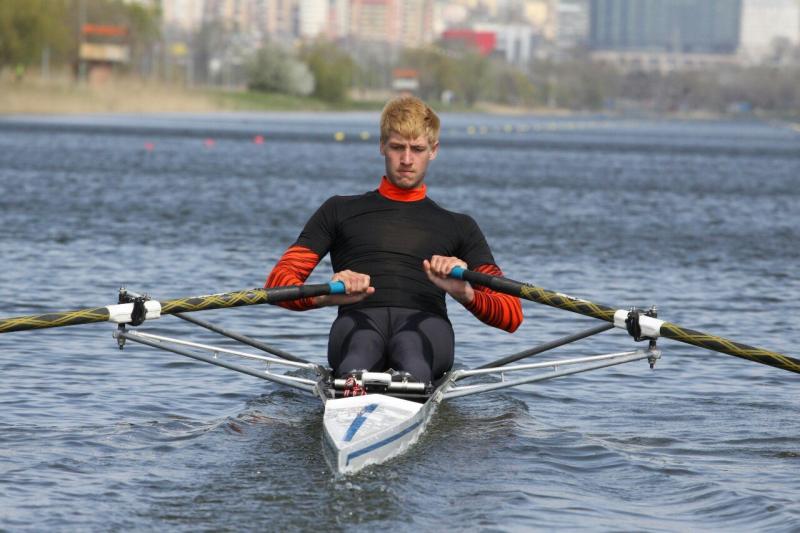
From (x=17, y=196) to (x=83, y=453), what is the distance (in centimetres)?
2843

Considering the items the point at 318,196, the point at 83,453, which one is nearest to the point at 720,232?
the point at 318,196

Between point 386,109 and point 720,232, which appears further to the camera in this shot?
point 720,232

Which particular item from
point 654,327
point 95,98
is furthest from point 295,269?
point 95,98

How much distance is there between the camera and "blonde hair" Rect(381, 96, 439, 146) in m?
10.1

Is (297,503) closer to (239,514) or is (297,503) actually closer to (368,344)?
(239,514)

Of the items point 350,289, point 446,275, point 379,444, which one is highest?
point 446,275

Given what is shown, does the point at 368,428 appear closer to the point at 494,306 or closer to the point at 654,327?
the point at 494,306

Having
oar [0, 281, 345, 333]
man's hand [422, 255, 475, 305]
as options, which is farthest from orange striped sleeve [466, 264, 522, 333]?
oar [0, 281, 345, 333]

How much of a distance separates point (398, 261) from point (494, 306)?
0.78 metres

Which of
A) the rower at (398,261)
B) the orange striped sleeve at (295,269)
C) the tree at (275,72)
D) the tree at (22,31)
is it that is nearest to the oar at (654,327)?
the rower at (398,261)

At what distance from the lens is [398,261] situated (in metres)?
10.5

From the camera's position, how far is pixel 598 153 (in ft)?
289

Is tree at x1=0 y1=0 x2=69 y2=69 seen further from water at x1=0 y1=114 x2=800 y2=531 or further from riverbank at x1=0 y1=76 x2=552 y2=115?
water at x1=0 y1=114 x2=800 y2=531

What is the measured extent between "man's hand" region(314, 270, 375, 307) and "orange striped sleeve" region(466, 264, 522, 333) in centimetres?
85
